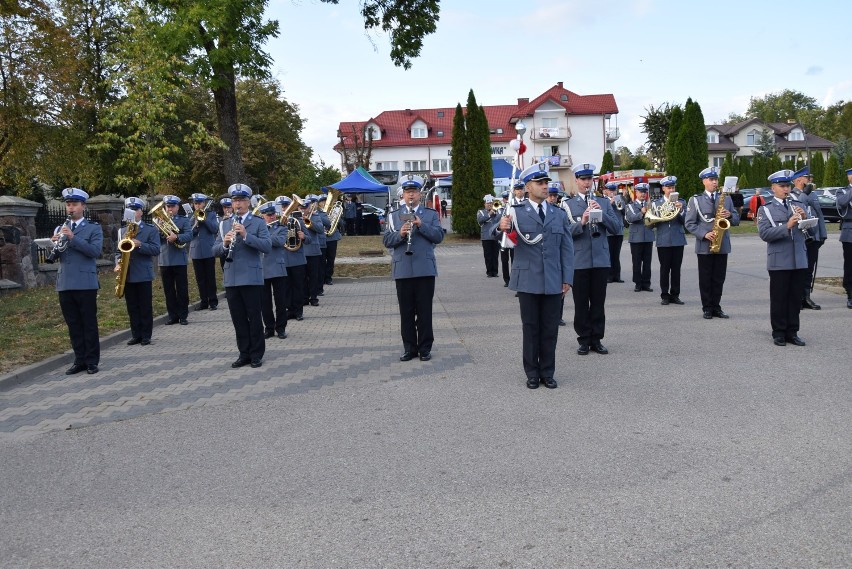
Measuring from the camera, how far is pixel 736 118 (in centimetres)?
13112

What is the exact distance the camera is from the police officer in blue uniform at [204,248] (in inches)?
568

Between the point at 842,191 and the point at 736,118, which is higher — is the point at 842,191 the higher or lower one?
the lower one

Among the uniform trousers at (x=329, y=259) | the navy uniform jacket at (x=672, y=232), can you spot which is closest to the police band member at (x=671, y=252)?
the navy uniform jacket at (x=672, y=232)

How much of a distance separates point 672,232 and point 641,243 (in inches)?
77.9

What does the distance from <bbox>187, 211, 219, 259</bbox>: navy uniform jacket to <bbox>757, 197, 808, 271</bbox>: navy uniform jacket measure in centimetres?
932

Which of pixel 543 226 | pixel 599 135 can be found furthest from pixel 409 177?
pixel 599 135

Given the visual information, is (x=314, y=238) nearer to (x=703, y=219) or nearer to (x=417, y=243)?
(x=417, y=243)

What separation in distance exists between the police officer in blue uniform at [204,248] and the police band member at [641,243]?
26.2 ft

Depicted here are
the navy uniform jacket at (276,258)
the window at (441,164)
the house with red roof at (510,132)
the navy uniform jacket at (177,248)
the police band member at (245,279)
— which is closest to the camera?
the police band member at (245,279)

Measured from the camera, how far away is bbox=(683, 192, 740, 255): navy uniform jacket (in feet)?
38.4

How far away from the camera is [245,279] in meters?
9.46

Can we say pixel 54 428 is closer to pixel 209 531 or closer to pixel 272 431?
pixel 272 431

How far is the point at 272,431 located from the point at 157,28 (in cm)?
1615

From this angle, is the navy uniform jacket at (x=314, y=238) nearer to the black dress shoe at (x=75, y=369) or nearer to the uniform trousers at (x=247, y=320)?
the uniform trousers at (x=247, y=320)
